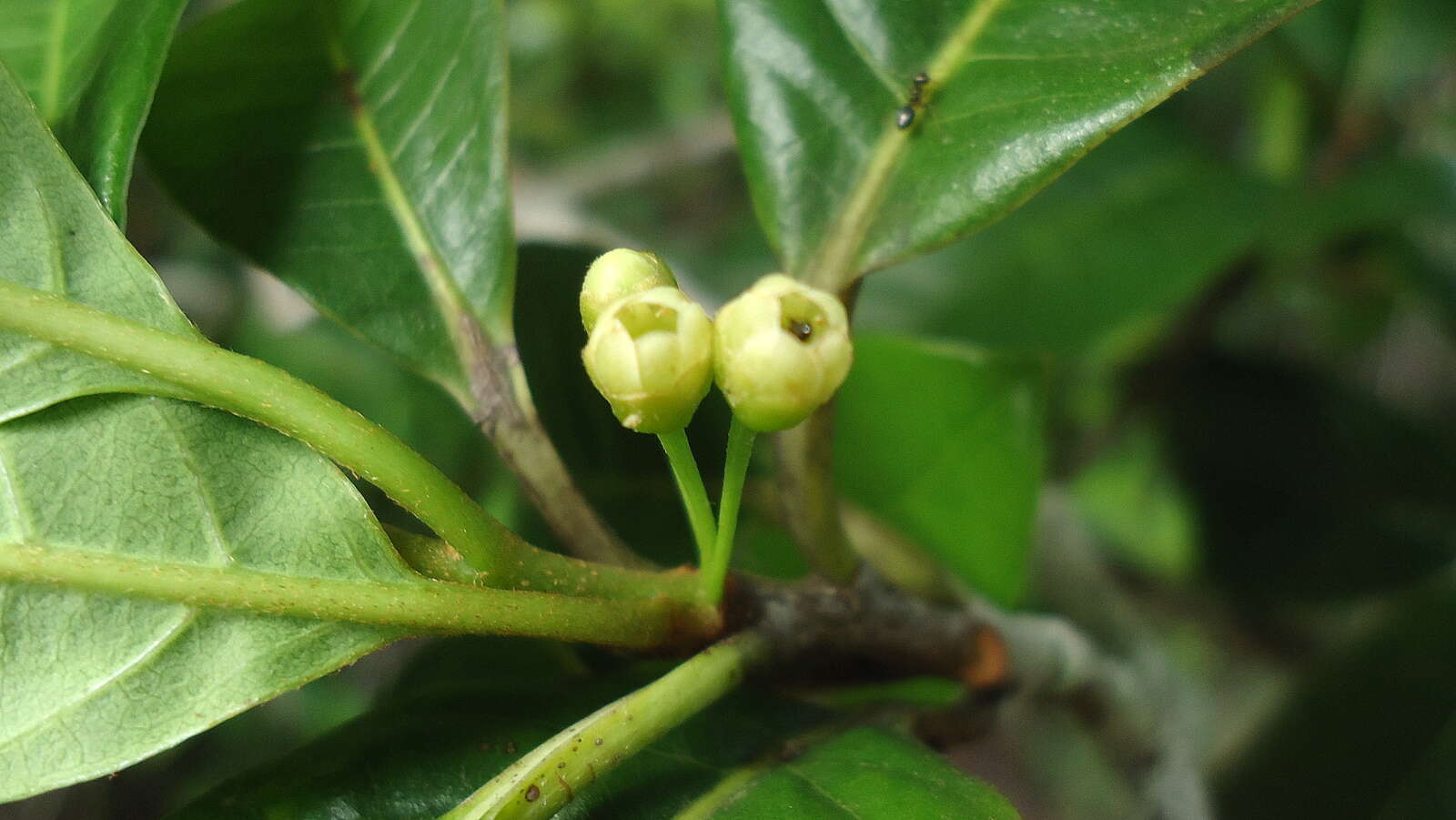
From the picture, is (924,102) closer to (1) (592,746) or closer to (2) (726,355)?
(2) (726,355)

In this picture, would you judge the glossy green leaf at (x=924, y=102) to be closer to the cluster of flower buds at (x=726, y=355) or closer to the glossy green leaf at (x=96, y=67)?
the cluster of flower buds at (x=726, y=355)

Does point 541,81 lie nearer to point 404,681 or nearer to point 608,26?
point 608,26

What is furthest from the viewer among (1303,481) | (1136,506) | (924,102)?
(1136,506)

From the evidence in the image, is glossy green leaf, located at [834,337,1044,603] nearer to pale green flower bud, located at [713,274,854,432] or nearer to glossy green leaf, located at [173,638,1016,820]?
glossy green leaf, located at [173,638,1016,820]

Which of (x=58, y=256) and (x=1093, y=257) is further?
(x=1093, y=257)

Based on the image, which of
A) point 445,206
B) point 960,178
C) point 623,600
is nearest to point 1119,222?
point 960,178

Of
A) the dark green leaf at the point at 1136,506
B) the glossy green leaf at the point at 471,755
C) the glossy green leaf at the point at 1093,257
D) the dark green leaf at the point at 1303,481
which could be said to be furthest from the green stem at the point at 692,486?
the dark green leaf at the point at 1136,506

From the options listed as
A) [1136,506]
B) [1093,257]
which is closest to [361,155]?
[1093,257]
